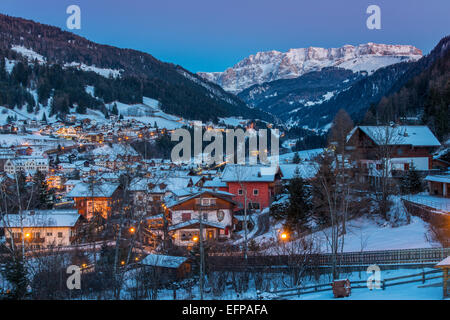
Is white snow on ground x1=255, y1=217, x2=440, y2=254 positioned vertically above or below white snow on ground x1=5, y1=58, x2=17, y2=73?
below

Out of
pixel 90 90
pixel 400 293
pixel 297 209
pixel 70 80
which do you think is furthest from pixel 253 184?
pixel 90 90

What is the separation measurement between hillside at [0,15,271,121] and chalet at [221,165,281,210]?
103486mm

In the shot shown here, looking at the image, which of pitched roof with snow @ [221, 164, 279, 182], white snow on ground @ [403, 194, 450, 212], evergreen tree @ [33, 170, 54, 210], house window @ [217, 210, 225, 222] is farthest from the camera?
pitched roof with snow @ [221, 164, 279, 182]

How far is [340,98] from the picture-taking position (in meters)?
179

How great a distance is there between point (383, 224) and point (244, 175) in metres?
12.4

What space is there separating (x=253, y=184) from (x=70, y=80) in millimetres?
124013

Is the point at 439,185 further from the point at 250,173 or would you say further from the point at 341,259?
the point at 250,173

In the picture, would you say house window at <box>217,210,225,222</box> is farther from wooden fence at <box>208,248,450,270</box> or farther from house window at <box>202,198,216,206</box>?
wooden fence at <box>208,248,450,270</box>

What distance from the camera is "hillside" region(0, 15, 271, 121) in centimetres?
12044

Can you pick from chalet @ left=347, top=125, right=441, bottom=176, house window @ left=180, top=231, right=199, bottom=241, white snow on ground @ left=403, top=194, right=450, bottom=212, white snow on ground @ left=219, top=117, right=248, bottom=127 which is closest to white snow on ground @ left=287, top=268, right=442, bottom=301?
white snow on ground @ left=403, top=194, right=450, bottom=212

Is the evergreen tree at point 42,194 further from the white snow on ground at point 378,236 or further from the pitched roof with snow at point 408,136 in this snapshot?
the pitched roof with snow at point 408,136

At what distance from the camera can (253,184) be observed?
2695cm

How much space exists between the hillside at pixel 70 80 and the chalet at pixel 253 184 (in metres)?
103
